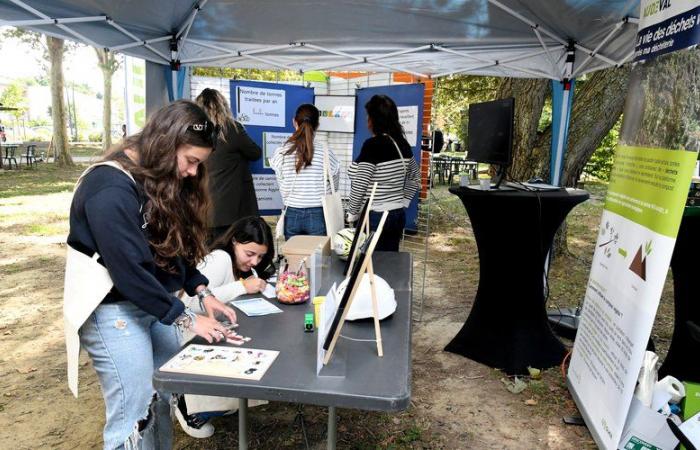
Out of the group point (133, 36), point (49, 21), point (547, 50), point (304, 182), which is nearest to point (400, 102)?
point (547, 50)

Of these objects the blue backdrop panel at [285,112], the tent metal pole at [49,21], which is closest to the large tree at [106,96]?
the blue backdrop panel at [285,112]

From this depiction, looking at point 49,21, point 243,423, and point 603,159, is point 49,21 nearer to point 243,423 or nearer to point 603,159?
point 243,423

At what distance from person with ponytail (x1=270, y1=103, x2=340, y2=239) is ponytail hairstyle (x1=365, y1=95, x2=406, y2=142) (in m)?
0.41

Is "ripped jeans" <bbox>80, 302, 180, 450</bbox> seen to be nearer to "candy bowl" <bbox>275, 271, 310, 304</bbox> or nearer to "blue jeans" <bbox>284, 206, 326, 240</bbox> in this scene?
"candy bowl" <bbox>275, 271, 310, 304</bbox>

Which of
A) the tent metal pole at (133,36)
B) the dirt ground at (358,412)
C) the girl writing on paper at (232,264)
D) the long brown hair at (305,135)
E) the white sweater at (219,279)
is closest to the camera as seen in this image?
the white sweater at (219,279)

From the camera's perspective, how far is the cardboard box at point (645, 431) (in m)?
1.93

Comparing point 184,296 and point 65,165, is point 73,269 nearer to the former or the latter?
point 184,296

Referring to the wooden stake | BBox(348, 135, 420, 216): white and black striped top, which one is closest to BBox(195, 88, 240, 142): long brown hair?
BBox(348, 135, 420, 216): white and black striped top

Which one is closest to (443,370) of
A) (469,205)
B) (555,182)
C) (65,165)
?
(469,205)

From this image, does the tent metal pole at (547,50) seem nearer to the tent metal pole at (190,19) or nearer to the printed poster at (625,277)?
the printed poster at (625,277)

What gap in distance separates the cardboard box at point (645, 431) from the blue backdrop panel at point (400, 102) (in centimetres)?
348

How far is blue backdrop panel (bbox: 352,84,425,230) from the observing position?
17.1 ft

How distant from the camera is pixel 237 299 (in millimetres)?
1924

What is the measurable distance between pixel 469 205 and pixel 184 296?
67.1 inches
